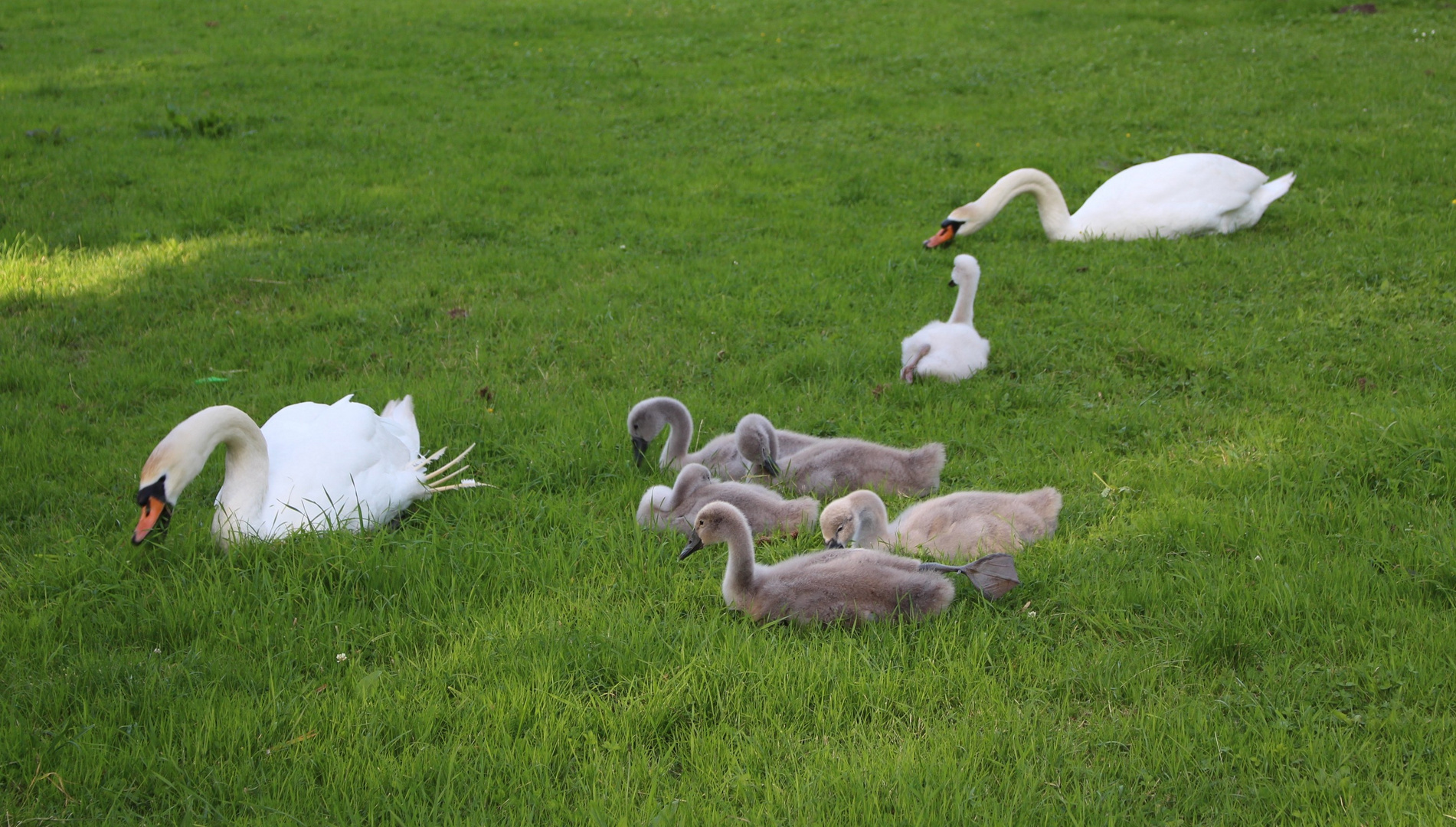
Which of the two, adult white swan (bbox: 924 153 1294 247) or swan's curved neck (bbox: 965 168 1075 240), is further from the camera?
swan's curved neck (bbox: 965 168 1075 240)

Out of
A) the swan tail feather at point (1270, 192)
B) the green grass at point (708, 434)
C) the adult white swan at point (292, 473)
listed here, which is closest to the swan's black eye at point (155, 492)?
the adult white swan at point (292, 473)

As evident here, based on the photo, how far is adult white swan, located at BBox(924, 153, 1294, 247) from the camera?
28.9ft

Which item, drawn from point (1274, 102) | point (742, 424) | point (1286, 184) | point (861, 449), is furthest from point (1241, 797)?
point (1274, 102)

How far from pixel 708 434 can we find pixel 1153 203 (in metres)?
5.53

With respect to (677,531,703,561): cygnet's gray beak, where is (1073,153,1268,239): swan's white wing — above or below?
above

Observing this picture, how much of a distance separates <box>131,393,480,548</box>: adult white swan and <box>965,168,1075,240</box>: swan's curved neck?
20.2 feet

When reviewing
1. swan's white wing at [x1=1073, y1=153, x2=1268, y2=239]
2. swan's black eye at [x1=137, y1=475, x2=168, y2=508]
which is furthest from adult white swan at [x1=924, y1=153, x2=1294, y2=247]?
swan's black eye at [x1=137, y1=475, x2=168, y2=508]

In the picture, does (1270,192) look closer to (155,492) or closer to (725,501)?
(725,501)

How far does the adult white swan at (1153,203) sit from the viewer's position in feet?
28.9

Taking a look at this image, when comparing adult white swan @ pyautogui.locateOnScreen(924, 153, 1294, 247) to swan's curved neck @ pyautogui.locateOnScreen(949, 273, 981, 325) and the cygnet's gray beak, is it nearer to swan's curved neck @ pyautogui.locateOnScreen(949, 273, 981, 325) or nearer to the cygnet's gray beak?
swan's curved neck @ pyautogui.locateOnScreen(949, 273, 981, 325)

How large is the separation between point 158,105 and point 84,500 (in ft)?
35.5

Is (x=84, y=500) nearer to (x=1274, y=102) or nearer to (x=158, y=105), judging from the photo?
(x=158, y=105)

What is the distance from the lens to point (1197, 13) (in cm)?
1827

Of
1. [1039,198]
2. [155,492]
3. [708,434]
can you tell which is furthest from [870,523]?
[1039,198]
